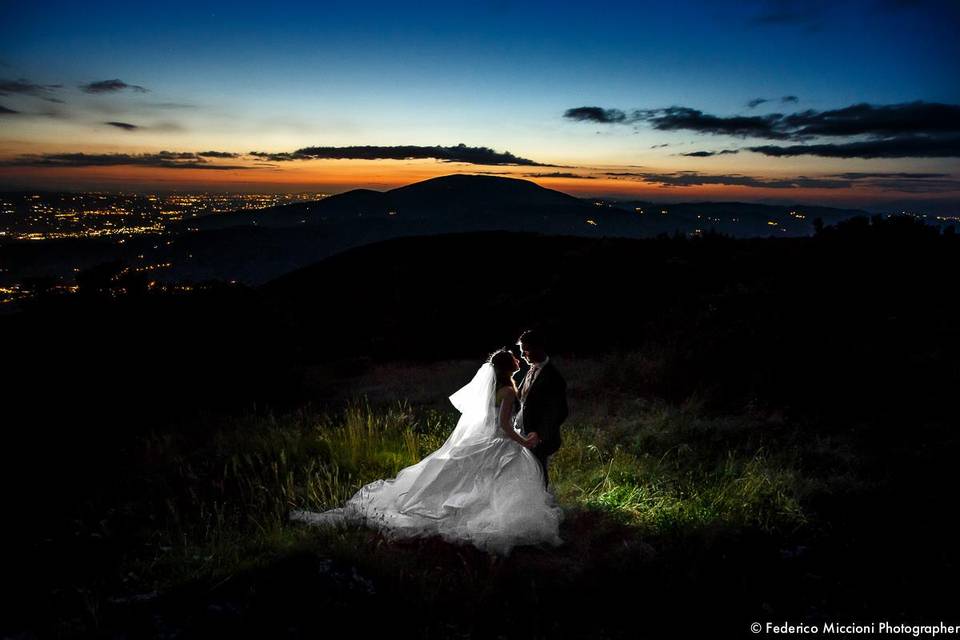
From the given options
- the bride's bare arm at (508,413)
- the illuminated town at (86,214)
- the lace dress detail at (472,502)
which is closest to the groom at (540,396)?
the bride's bare arm at (508,413)

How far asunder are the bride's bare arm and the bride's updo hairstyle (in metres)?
0.09

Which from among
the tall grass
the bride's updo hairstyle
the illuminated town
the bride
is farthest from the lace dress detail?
the illuminated town

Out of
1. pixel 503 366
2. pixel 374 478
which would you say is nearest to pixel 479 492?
pixel 503 366

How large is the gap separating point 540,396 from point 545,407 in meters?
0.13

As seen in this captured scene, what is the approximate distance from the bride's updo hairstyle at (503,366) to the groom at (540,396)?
0.57 ft

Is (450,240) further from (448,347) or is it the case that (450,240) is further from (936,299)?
(936,299)

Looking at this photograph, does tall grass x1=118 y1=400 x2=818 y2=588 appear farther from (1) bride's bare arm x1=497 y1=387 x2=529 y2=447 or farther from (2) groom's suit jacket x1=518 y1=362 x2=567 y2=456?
(1) bride's bare arm x1=497 y1=387 x2=529 y2=447

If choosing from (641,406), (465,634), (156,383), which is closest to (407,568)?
(465,634)

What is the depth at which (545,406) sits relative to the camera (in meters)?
5.72

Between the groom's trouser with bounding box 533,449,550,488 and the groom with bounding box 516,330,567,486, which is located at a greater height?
the groom with bounding box 516,330,567,486

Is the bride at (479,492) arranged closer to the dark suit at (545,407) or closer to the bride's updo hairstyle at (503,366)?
the bride's updo hairstyle at (503,366)

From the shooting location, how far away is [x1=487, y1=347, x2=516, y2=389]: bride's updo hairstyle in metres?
5.64

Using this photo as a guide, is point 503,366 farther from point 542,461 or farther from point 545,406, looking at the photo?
point 542,461

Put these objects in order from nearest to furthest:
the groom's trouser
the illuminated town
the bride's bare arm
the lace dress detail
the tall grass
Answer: the tall grass < the lace dress detail < the bride's bare arm < the groom's trouser < the illuminated town
